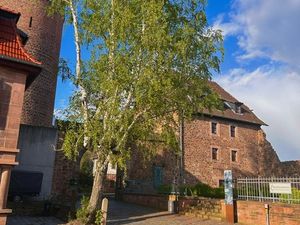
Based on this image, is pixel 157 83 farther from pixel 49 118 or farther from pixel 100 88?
pixel 49 118

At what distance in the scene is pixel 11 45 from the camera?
11.2 meters

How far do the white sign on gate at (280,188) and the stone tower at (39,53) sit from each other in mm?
16207

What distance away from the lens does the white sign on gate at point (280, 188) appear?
41.8 feet

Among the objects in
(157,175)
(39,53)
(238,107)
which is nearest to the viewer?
(39,53)

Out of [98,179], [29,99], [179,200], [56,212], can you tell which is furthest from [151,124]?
[29,99]

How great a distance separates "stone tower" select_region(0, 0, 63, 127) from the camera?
76.5ft

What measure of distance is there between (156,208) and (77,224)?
8936mm

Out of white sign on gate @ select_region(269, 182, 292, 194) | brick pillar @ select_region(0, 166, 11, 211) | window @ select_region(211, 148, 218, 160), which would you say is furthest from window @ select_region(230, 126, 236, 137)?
brick pillar @ select_region(0, 166, 11, 211)

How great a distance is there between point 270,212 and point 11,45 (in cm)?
1125

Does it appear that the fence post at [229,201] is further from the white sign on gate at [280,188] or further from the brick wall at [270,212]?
the white sign on gate at [280,188]

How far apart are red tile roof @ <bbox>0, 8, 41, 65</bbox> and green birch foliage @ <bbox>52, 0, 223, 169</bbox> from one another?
2.47 meters

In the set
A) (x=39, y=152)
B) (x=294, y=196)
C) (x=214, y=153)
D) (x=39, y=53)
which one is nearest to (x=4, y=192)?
(x=39, y=152)

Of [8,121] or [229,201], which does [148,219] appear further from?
[8,121]

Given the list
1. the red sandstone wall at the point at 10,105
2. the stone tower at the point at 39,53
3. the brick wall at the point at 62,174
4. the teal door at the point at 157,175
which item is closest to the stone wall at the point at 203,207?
the brick wall at the point at 62,174
